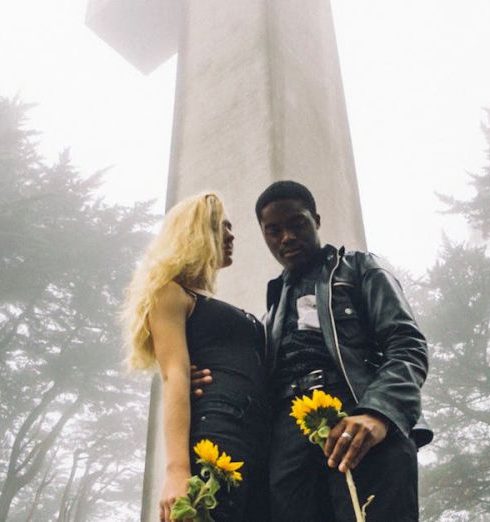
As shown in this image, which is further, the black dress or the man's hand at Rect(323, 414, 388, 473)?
the black dress

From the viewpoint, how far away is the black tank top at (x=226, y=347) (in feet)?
4.59

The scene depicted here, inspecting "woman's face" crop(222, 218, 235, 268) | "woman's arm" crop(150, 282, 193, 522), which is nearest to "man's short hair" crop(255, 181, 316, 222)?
"woman's face" crop(222, 218, 235, 268)

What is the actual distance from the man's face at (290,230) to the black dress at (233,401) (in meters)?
0.27

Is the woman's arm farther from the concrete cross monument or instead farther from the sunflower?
the concrete cross monument

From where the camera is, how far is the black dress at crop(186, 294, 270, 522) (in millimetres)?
1256

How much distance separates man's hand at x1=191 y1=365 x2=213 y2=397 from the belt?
22 cm

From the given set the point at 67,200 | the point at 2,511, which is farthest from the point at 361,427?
the point at 67,200

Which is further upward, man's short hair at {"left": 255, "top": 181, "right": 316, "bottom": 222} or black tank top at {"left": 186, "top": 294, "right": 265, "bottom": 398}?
man's short hair at {"left": 255, "top": 181, "right": 316, "bottom": 222}

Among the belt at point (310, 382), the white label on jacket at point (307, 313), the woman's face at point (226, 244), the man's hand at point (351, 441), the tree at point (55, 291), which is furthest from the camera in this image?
the tree at point (55, 291)

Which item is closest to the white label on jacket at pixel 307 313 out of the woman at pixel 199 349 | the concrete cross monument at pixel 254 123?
the woman at pixel 199 349

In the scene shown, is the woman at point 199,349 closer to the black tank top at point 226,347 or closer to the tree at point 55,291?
the black tank top at point 226,347

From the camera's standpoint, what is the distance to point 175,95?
4078 mm

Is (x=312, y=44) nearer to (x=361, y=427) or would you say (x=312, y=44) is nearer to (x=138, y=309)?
(x=138, y=309)

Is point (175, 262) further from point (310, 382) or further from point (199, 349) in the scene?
point (310, 382)
